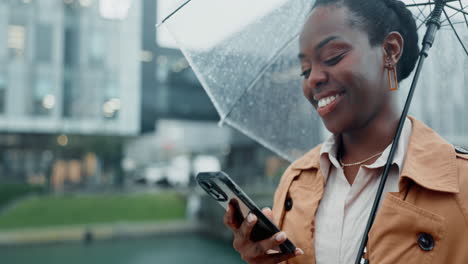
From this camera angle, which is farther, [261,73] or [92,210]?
[92,210]

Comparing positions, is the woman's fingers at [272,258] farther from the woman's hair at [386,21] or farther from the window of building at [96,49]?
the window of building at [96,49]

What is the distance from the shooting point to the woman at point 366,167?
0.98m

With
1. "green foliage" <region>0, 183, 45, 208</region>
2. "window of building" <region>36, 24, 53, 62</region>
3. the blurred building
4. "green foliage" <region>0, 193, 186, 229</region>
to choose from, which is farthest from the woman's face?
"window of building" <region>36, 24, 53, 62</region>

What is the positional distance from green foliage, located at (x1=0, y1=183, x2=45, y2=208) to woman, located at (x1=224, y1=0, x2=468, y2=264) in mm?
18978

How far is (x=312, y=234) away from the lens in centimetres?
118

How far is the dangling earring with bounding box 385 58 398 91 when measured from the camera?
1166mm

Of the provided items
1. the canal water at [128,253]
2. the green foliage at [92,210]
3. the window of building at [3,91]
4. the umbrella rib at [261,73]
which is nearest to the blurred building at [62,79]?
the window of building at [3,91]

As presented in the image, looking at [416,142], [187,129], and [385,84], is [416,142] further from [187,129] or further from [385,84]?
[187,129]

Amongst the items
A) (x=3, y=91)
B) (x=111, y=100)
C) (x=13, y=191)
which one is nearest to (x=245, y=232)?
(x=13, y=191)

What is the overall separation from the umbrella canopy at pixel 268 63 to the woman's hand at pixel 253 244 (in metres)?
0.62

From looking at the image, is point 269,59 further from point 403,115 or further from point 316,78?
point 403,115

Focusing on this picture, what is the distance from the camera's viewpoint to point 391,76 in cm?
118

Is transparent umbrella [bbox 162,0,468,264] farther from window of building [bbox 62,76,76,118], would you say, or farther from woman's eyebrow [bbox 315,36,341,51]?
window of building [bbox 62,76,76,118]

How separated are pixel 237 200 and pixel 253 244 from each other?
0.16 m
